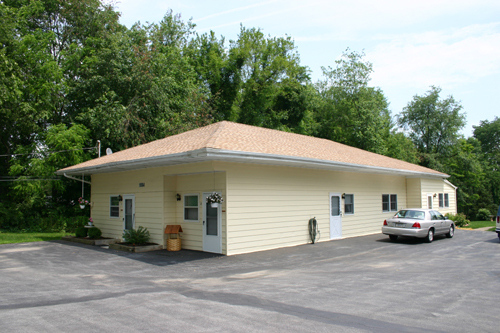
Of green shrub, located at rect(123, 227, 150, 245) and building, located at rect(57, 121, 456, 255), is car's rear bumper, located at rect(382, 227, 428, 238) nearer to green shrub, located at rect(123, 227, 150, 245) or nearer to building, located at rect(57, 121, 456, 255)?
building, located at rect(57, 121, 456, 255)

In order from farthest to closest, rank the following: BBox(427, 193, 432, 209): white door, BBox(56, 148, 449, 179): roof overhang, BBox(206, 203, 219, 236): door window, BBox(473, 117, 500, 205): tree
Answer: BBox(473, 117, 500, 205): tree, BBox(427, 193, 432, 209): white door, BBox(206, 203, 219, 236): door window, BBox(56, 148, 449, 179): roof overhang

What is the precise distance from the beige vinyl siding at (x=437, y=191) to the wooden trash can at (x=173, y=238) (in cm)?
1526

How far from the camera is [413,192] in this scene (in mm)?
21656

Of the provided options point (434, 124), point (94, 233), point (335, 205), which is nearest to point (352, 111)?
point (434, 124)

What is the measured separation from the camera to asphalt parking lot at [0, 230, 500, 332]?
205 inches

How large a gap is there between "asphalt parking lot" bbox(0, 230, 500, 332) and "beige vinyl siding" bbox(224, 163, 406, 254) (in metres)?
0.82

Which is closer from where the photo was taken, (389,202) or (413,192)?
(389,202)

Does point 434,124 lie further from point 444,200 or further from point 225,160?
point 225,160

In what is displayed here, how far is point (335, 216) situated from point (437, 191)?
11.3 metres

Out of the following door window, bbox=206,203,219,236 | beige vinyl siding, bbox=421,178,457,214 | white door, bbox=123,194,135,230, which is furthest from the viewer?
beige vinyl siding, bbox=421,178,457,214

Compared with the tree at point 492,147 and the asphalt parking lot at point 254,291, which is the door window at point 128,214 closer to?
the asphalt parking lot at point 254,291

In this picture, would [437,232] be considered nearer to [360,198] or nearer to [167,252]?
[360,198]

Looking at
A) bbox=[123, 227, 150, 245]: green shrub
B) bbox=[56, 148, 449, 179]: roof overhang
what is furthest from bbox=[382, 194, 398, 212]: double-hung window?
bbox=[123, 227, 150, 245]: green shrub

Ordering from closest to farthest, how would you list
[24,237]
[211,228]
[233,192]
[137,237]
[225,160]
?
[225,160], [233,192], [211,228], [137,237], [24,237]
